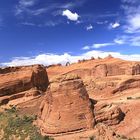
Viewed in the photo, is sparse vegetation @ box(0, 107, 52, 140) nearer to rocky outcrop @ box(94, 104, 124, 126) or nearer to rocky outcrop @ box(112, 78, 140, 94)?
rocky outcrop @ box(94, 104, 124, 126)

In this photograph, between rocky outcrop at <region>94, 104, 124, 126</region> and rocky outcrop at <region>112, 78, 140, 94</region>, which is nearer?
rocky outcrop at <region>94, 104, 124, 126</region>

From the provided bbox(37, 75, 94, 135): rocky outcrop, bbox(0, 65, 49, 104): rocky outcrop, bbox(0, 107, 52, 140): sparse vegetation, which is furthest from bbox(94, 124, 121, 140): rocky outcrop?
bbox(0, 65, 49, 104): rocky outcrop

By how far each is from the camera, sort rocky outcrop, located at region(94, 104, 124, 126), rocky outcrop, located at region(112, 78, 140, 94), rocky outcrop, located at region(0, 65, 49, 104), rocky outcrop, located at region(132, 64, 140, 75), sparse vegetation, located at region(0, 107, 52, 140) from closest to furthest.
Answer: rocky outcrop, located at region(94, 104, 124, 126) < sparse vegetation, located at region(0, 107, 52, 140) < rocky outcrop, located at region(0, 65, 49, 104) < rocky outcrop, located at region(112, 78, 140, 94) < rocky outcrop, located at region(132, 64, 140, 75)

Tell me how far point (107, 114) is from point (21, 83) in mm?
19822

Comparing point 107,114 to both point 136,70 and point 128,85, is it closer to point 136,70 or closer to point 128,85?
point 128,85

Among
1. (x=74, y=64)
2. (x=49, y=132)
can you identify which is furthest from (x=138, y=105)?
(x=74, y=64)

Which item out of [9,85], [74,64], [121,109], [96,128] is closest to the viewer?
[96,128]

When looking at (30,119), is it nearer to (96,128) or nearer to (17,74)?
(96,128)

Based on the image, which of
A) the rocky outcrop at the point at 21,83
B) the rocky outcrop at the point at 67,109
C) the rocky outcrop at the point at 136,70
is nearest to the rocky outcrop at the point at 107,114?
the rocky outcrop at the point at 67,109

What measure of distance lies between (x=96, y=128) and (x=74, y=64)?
231 feet

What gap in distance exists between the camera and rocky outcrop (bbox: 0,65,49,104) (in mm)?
51219

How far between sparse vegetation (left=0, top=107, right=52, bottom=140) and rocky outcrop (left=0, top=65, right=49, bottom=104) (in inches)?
267

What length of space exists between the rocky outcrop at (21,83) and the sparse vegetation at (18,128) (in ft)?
22.3

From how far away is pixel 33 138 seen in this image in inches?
1387
